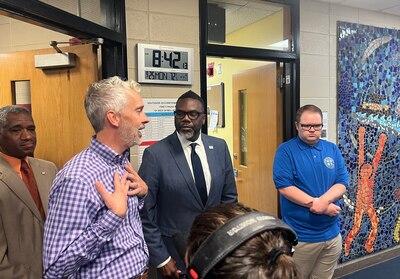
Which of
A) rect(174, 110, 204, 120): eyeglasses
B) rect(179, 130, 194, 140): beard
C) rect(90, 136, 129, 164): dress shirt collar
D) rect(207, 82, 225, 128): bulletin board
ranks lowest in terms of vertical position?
rect(90, 136, 129, 164): dress shirt collar

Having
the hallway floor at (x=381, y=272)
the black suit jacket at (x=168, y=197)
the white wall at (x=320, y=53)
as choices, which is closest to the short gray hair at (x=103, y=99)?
the black suit jacket at (x=168, y=197)

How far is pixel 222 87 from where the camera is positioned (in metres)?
4.32

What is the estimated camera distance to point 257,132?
3.18 metres

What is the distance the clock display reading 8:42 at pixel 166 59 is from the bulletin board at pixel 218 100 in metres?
2.02

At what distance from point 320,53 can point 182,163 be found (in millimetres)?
1947

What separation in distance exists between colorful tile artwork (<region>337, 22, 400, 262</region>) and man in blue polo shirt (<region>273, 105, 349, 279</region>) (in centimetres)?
102

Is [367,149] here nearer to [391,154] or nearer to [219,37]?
[391,154]

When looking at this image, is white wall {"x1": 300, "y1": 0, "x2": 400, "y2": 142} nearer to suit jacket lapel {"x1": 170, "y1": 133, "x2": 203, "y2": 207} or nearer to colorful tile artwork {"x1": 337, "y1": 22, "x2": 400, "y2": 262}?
colorful tile artwork {"x1": 337, "y1": 22, "x2": 400, "y2": 262}

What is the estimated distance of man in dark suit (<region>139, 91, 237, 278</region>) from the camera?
1.69m

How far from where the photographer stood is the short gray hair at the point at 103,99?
3.84 feet

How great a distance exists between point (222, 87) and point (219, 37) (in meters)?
1.73

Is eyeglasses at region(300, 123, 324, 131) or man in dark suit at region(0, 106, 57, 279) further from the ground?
eyeglasses at region(300, 123, 324, 131)

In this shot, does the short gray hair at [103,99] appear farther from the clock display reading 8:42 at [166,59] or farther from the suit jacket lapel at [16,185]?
the clock display reading 8:42 at [166,59]

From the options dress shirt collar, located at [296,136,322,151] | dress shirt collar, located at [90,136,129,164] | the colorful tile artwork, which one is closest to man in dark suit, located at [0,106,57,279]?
dress shirt collar, located at [90,136,129,164]
